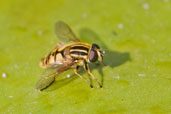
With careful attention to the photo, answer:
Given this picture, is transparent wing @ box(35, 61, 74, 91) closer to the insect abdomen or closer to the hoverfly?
the hoverfly

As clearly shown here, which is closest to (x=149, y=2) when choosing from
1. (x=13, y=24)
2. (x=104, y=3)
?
(x=104, y=3)

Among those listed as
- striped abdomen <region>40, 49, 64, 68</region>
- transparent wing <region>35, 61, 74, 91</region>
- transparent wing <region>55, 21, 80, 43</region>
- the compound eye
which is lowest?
transparent wing <region>35, 61, 74, 91</region>

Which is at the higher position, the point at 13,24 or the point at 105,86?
the point at 13,24

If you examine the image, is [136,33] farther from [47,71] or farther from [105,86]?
[47,71]

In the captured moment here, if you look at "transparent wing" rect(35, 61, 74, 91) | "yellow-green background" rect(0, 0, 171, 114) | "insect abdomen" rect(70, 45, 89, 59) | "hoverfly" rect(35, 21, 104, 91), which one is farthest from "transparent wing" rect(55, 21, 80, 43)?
"transparent wing" rect(35, 61, 74, 91)

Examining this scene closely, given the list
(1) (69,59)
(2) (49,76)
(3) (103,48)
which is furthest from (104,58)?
(2) (49,76)

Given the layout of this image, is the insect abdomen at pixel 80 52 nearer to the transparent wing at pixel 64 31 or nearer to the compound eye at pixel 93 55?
the compound eye at pixel 93 55
